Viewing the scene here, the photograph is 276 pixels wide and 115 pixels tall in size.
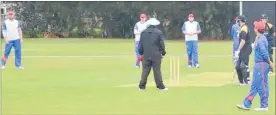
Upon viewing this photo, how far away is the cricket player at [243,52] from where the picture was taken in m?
15.8

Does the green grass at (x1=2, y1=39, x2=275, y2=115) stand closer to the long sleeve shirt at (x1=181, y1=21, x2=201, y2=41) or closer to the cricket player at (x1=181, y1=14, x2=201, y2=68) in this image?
the cricket player at (x1=181, y1=14, x2=201, y2=68)

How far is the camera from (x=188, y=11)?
5081 cm

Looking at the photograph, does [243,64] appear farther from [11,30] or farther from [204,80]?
[11,30]

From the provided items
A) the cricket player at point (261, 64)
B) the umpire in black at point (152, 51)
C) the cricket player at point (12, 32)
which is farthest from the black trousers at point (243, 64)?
the cricket player at point (12, 32)

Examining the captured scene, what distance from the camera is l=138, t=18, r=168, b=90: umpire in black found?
51.7 ft

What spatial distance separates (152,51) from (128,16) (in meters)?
33.8

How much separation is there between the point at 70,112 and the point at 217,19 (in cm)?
3989

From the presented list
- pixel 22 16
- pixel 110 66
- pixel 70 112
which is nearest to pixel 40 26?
pixel 22 16

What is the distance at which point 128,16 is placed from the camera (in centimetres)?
4941

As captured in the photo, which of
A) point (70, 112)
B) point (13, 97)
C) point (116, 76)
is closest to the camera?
point (70, 112)

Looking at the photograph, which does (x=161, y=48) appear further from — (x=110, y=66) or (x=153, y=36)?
(x=110, y=66)

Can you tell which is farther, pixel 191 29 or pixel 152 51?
pixel 191 29

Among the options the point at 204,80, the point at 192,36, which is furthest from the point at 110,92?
the point at 192,36

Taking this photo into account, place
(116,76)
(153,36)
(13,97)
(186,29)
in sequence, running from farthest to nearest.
A: (186,29) < (116,76) < (153,36) < (13,97)
